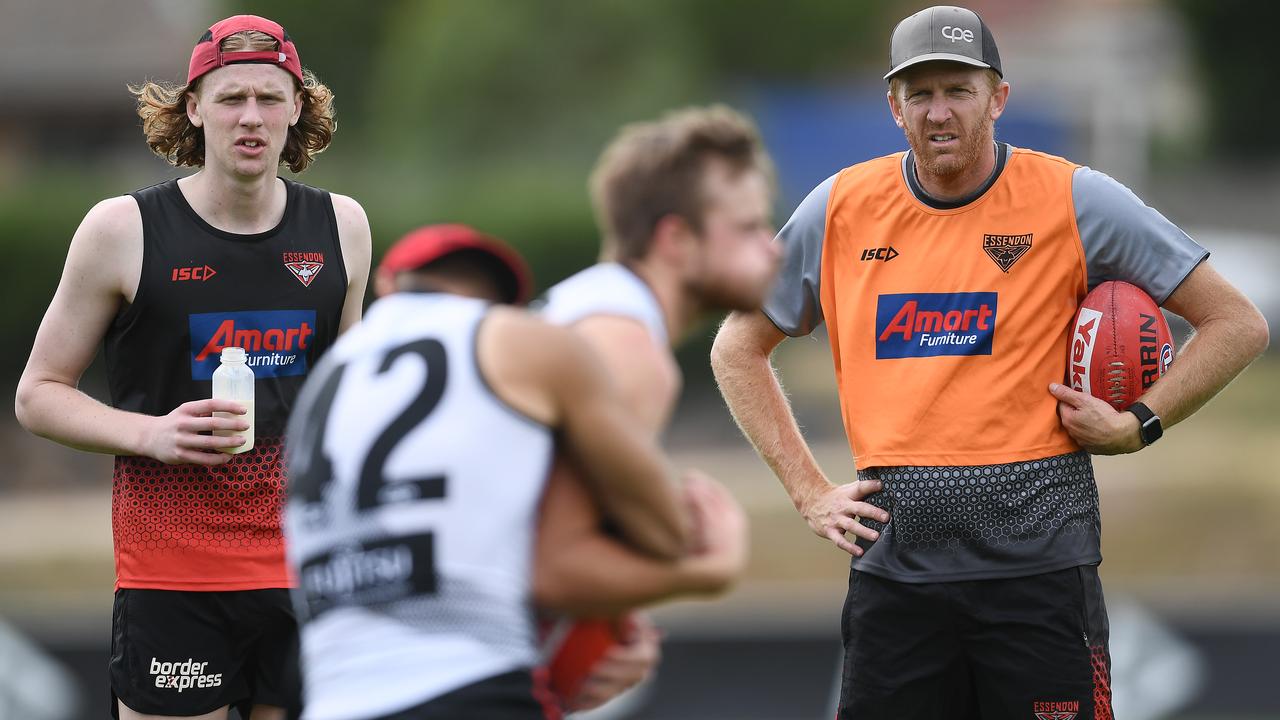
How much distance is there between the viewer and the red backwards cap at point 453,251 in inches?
147

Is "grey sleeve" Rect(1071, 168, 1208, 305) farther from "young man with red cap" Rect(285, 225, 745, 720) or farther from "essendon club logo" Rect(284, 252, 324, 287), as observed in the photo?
"essendon club logo" Rect(284, 252, 324, 287)

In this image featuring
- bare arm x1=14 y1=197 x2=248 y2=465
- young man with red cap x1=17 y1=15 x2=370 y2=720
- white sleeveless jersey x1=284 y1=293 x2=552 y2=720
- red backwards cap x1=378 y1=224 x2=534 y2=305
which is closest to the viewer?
white sleeveless jersey x1=284 y1=293 x2=552 y2=720

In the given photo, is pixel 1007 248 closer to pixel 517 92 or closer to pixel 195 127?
pixel 195 127

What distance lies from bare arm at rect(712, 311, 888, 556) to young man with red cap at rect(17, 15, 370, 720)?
4.78 ft

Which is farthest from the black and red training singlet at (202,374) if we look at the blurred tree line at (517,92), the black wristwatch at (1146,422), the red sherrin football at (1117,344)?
the blurred tree line at (517,92)

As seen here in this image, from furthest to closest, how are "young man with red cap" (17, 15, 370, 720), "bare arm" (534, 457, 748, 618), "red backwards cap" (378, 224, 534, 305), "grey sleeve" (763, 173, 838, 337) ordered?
"grey sleeve" (763, 173, 838, 337), "young man with red cap" (17, 15, 370, 720), "red backwards cap" (378, 224, 534, 305), "bare arm" (534, 457, 748, 618)

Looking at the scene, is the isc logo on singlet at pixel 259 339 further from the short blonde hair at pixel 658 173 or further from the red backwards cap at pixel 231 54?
the short blonde hair at pixel 658 173

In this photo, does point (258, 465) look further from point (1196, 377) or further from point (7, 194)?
point (7, 194)

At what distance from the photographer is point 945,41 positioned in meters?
5.22

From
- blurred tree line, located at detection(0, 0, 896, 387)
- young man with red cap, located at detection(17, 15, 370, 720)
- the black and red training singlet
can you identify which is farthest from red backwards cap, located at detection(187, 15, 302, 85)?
blurred tree line, located at detection(0, 0, 896, 387)

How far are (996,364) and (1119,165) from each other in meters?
41.0

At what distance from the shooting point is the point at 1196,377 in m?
5.24

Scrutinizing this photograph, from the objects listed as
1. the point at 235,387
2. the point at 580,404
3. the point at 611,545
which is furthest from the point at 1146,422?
the point at 235,387

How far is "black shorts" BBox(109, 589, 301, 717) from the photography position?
4.96m
